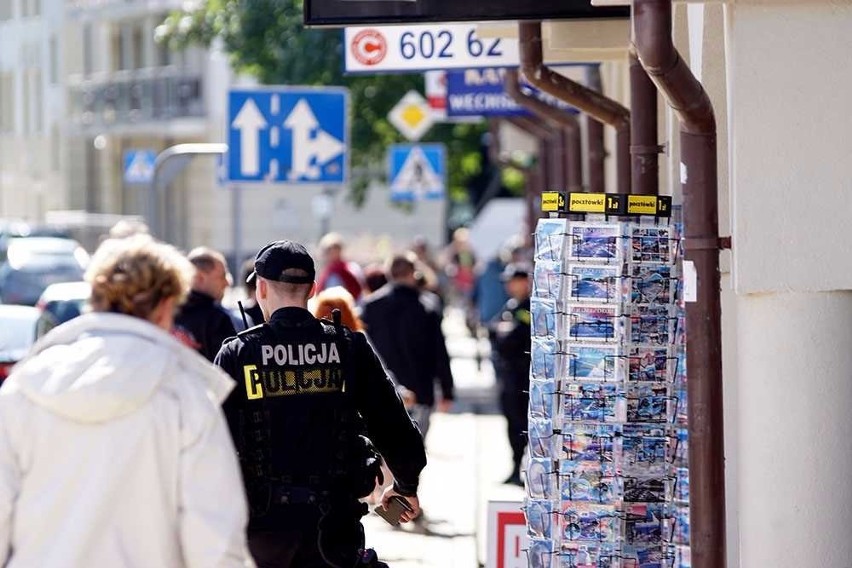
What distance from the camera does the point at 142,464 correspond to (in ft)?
14.6

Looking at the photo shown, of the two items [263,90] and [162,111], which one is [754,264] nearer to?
[263,90]

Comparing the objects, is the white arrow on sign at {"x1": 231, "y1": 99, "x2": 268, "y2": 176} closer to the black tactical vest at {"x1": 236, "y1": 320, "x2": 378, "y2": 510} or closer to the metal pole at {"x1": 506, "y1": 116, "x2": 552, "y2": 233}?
the metal pole at {"x1": 506, "y1": 116, "x2": 552, "y2": 233}

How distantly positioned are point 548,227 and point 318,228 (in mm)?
38326

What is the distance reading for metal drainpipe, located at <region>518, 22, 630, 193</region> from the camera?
338 inches

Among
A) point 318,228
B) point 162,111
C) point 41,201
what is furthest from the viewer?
point 41,201

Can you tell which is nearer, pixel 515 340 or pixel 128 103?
pixel 515 340

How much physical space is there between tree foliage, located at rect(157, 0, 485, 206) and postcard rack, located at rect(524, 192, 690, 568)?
13461 millimetres

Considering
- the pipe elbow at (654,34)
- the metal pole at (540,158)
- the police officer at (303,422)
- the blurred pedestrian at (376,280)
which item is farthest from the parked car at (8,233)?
the pipe elbow at (654,34)

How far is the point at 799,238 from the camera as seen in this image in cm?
620

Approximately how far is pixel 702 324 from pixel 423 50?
Answer: 4642mm

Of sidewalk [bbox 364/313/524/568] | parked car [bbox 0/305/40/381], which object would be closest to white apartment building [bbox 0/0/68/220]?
sidewalk [bbox 364/313/524/568]

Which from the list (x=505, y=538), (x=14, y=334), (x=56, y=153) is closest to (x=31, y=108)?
(x=56, y=153)

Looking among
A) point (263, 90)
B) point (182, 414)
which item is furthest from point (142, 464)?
point (263, 90)

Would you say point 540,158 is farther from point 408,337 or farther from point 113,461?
point 113,461
